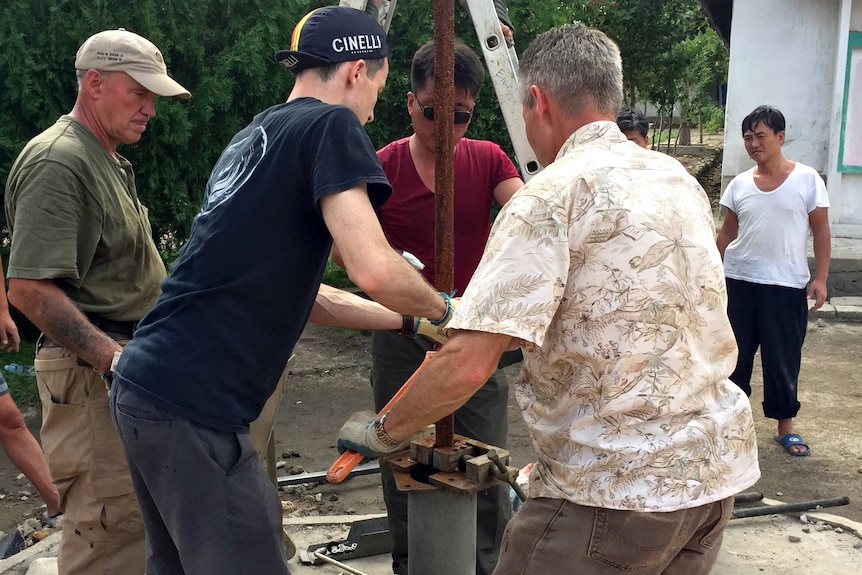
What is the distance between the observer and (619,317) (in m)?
1.78

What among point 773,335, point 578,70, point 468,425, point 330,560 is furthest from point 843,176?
point 578,70

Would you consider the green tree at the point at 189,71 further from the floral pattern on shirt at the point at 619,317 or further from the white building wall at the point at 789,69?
the floral pattern on shirt at the point at 619,317

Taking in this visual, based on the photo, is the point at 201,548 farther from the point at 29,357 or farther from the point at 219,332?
the point at 29,357

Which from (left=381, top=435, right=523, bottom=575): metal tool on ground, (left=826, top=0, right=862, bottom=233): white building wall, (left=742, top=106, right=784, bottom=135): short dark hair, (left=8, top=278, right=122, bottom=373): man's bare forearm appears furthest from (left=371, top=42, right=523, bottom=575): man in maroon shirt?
(left=826, top=0, right=862, bottom=233): white building wall

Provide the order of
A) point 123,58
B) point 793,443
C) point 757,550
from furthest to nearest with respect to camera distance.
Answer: point 793,443 → point 757,550 → point 123,58

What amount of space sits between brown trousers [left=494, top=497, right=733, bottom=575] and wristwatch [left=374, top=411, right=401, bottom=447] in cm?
39

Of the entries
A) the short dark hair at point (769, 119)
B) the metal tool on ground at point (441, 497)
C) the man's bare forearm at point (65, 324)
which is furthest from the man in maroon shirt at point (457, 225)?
the short dark hair at point (769, 119)

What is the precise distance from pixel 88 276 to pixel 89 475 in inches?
25.3

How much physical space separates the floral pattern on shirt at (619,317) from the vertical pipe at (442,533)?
2.30 feet

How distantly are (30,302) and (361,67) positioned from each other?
1306 millimetres

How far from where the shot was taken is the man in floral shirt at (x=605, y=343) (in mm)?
1763

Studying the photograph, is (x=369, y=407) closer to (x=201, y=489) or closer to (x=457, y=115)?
(x=457, y=115)

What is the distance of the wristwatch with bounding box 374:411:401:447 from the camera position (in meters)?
2.19

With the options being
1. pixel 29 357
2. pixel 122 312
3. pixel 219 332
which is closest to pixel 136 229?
pixel 122 312
